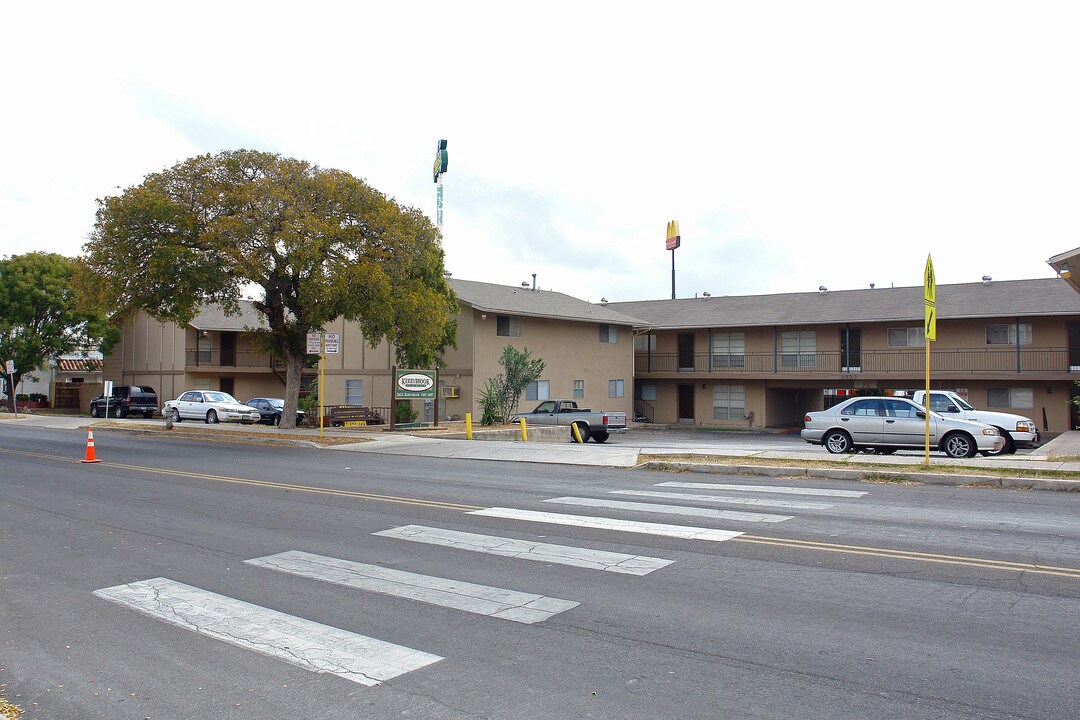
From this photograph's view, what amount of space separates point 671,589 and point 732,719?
8.41 feet

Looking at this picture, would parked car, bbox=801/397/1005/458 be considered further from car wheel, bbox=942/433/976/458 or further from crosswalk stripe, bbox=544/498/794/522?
crosswalk stripe, bbox=544/498/794/522

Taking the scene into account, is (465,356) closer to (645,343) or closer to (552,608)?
(645,343)

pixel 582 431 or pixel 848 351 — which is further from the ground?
pixel 848 351

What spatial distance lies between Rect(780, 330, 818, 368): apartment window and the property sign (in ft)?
63.5

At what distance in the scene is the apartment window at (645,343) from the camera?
144 ft

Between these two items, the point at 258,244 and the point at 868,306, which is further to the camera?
the point at 868,306

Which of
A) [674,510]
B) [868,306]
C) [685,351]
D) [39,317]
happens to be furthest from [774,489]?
[39,317]

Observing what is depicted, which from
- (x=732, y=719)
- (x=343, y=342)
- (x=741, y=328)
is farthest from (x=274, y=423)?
(x=732, y=719)

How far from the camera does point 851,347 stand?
3822cm

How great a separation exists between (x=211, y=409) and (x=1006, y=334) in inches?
1421

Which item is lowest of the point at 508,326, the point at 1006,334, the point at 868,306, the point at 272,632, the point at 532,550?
the point at 272,632

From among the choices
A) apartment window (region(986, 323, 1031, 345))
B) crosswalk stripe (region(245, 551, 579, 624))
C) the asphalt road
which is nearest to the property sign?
the asphalt road

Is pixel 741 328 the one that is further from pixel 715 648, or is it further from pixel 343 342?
pixel 715 648

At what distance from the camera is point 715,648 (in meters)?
5.54
